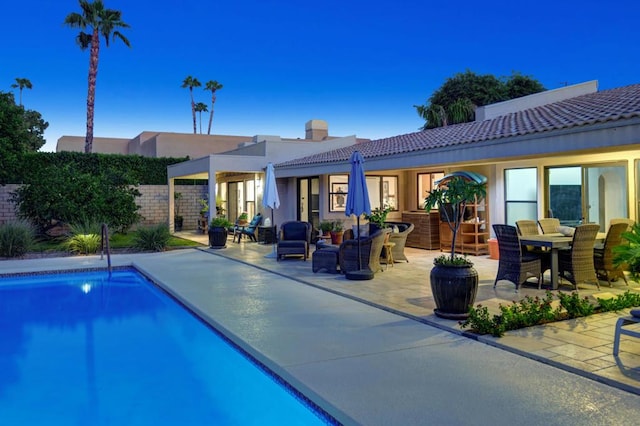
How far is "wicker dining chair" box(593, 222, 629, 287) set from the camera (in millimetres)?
8273

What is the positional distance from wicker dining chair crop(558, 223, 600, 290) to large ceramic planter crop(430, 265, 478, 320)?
105 inches

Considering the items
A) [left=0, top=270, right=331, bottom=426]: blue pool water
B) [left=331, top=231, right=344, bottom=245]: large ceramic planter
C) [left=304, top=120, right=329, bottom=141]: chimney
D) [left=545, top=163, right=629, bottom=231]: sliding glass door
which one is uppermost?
[left=304, top=120, right=329, bottom=141]: chimney

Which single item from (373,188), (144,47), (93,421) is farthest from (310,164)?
(144,47)

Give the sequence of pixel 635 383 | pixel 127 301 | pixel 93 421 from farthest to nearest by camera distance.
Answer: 1. pixel 127 301
2. pixel 93 421
3. pixel 635 383

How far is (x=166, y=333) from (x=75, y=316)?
231cm

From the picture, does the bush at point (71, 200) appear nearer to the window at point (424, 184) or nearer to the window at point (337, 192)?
the window at point (337, 192)

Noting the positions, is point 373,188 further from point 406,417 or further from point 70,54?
point 70,54

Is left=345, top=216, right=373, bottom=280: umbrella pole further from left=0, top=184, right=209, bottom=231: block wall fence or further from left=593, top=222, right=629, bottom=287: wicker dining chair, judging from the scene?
left=0, top=184, right=209, bottom=231: block wall fence

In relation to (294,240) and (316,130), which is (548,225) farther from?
(316,130)

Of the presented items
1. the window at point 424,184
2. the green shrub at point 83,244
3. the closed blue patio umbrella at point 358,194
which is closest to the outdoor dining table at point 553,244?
the closed blue patio umbrella at point 358,194

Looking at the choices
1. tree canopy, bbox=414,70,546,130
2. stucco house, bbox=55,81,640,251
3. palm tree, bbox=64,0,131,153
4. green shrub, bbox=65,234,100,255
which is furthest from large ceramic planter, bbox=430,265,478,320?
tree canopy, bbox=414,70,546,130

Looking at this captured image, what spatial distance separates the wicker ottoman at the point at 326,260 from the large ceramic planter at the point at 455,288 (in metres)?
4.32

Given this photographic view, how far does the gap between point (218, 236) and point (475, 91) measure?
2676cm

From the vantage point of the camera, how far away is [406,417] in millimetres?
3662
